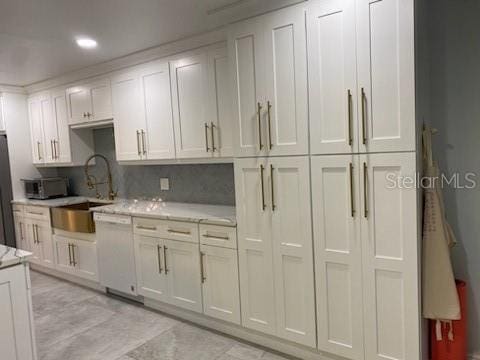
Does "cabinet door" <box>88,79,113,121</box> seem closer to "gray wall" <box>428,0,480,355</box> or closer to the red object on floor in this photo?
"gray wall" <box>428,0,480,355</box>

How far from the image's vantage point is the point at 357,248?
2.04m

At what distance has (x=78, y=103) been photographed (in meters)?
4.01

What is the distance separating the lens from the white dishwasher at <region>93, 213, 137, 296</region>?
3.33m

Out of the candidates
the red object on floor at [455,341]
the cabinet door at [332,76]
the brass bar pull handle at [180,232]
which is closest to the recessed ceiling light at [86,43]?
the brass bar pull handle at [180,232]

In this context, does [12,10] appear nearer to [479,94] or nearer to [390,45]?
[390,45]

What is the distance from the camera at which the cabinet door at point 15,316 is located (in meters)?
1.86

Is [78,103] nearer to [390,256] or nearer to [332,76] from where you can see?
[332,76]

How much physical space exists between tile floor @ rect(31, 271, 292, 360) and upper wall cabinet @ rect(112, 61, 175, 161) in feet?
4.77

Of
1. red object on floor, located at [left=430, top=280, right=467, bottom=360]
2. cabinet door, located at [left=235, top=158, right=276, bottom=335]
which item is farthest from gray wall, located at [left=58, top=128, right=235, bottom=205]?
red object on floor, located at [left=430, top=280, right=467, bottom=360]

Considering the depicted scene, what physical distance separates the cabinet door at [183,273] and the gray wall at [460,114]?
6.02 feet

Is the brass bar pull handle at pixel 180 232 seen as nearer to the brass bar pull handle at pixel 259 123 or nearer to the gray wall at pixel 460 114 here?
the brass bar pull handle at pixel 259 123

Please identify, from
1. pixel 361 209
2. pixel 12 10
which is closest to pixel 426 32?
pixel 361 209

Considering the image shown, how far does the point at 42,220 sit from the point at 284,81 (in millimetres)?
3490

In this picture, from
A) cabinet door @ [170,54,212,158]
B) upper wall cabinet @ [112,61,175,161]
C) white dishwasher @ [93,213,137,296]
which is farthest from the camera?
white dishwasher @ [93,213,137,296]
